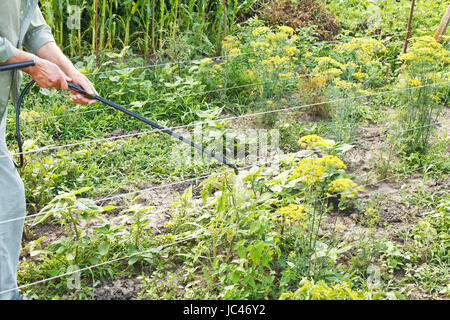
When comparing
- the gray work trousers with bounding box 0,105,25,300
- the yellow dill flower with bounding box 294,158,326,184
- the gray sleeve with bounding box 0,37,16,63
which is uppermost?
the gray sleeve with bounding box 0,37,16,63

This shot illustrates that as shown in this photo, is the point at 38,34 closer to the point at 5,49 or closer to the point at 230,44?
the point at 5,49

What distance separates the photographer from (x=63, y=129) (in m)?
3.93

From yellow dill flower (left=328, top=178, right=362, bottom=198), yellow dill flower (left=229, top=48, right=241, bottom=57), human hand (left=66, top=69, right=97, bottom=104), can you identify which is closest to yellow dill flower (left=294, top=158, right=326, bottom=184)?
yellow dill flower (left=328, top=178, right=362, bottom=198)

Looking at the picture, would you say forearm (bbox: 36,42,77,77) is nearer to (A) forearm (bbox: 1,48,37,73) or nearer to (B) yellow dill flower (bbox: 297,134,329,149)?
(A) forearm (bbox: 1,48,37,73)

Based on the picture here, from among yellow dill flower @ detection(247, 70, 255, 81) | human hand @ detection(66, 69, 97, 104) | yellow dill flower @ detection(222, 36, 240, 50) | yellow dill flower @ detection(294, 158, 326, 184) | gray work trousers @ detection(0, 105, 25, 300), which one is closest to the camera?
gray work trousers @ detection(0, 105, 25, 300)

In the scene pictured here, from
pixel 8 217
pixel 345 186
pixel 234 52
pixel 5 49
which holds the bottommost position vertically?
pixel 8 217

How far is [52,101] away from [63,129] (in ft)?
1.07

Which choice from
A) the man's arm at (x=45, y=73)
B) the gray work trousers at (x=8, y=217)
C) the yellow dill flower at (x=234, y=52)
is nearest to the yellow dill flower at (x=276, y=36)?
the yellow dill flower at (x=234, y=52)

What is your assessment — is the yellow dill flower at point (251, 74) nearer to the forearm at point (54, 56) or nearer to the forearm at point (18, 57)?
the forearm at point (54, 56)

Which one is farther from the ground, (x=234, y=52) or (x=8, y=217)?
(x=234, y=52)

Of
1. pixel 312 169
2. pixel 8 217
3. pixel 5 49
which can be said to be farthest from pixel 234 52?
pixel 8 217

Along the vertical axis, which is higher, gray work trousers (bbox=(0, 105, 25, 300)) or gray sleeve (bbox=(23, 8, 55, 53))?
gray sleeve (bbox=(23, 8, 55, 53))

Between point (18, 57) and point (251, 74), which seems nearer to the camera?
point (18, 57)

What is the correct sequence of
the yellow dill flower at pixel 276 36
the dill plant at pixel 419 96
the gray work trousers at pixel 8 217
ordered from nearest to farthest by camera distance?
the gray work trousers at pixel 8 217
the dill plant at pixel 419 96
the yellow dill flower at pixel 276 36
